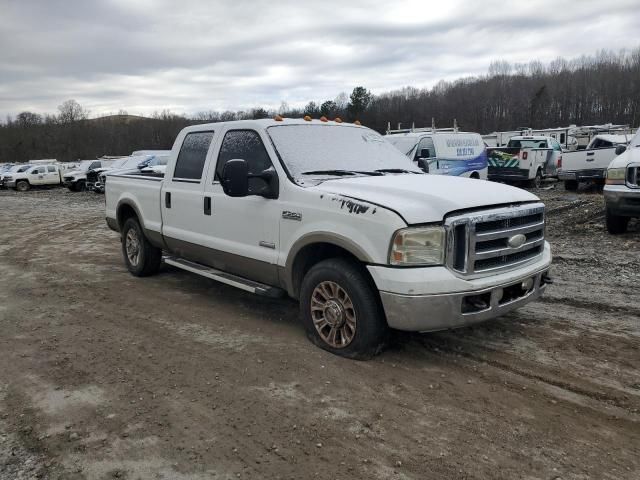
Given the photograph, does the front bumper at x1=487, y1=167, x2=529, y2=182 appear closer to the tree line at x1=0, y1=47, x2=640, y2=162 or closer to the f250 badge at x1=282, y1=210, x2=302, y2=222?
the f250 badge at x1=282, y1=210, x2=302, y2=222

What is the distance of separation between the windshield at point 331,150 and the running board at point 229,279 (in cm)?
106

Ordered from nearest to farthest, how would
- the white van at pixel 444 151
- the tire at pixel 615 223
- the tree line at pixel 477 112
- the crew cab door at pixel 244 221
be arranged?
the crew cab door at pixel 244 221, the tire at pixel 615 223, the white van at pixel 444 151, the tree line at pixel 477 112

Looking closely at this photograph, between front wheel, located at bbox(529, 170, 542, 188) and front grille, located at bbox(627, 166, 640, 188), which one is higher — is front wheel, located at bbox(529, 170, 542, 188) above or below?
below

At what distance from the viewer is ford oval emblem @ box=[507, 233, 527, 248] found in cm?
406

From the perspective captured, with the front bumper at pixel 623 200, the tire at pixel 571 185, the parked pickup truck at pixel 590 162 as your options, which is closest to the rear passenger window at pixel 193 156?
the front bumper at pixel 623 200

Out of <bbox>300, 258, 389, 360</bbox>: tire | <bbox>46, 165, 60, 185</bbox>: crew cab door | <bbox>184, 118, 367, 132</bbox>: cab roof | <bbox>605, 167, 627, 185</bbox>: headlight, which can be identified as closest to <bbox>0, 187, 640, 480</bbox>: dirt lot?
<bbox>300, 258, 389, 360</bbox>: tire

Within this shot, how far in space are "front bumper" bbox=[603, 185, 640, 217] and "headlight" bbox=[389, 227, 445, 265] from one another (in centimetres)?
579

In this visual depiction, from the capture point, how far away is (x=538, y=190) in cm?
1878

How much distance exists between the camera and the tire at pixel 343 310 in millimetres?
3959

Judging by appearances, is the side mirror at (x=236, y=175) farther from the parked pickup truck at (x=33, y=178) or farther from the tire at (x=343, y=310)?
the parked pickup truck at (x=33, y=178)

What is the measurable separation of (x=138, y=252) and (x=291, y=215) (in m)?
3.47

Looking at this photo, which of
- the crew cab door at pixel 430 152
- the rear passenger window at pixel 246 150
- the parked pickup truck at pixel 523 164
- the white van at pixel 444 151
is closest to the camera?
the rear passenger window at pixel 246 150

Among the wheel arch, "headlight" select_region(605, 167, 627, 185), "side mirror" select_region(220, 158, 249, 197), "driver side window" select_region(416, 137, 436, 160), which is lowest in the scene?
the wheel arch

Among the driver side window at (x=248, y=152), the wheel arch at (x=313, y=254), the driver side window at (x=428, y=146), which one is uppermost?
the driver side window at (x=428, y=146)
